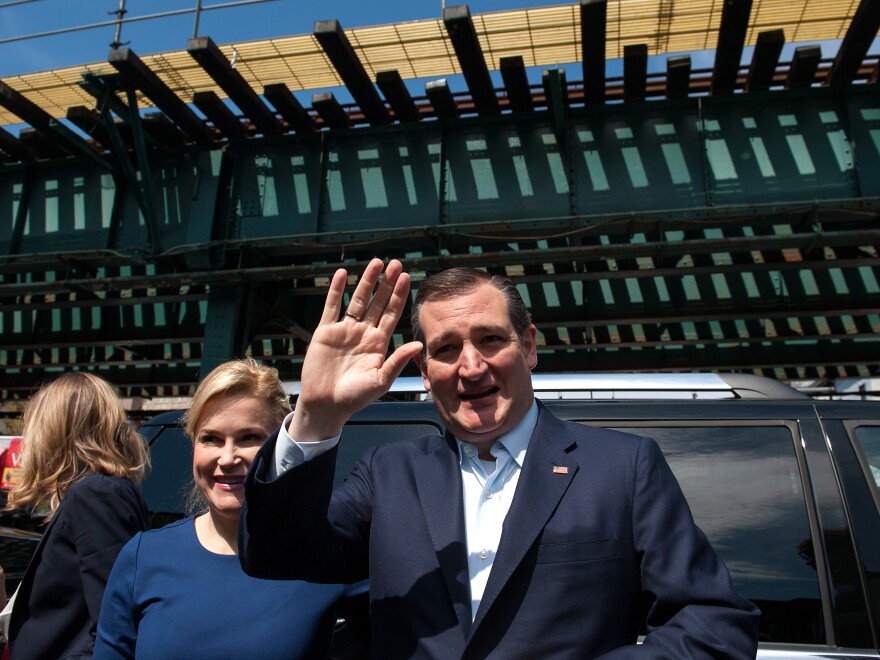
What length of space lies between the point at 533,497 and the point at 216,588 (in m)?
1.00

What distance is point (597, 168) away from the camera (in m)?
7.54

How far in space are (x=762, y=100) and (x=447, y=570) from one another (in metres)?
7.39

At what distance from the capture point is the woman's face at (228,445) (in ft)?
7.03

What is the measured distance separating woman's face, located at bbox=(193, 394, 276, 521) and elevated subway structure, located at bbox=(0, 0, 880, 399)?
5028 mm

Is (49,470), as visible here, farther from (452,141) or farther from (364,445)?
(452,141)

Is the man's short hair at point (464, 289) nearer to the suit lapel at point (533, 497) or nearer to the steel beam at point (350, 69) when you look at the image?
the suit lapel at point (533, 497)

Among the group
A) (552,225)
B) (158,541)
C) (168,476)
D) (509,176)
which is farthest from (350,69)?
(158,541)

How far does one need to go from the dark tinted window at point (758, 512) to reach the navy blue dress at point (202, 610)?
55.0 inches

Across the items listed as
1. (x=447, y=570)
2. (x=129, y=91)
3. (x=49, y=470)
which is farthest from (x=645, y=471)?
(x=129, y=91)

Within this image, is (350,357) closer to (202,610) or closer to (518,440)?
(518,440)

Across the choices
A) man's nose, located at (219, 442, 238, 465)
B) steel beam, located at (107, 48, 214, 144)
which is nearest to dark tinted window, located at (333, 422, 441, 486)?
man's nose, located at (219, 442, 238, 465)

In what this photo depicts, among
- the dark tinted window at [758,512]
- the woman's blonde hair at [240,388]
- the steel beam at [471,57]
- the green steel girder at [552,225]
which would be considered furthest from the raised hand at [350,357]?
the green steel girder at [552,225]

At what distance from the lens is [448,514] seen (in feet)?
5.73

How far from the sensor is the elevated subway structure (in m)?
6.87
